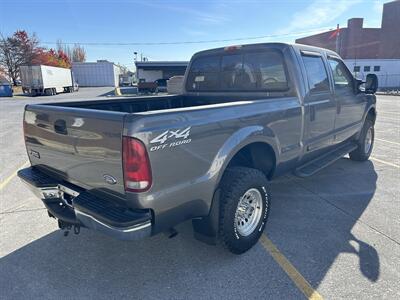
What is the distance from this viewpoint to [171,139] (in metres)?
2.19

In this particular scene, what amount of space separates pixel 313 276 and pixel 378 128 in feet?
31.0

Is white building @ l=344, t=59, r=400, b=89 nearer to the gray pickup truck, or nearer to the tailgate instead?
the gray pickup truck

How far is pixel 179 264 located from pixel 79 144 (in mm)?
1487

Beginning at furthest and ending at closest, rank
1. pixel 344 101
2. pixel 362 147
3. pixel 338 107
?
pixel 362 147 < pixel 344 101 < pixel 338 107

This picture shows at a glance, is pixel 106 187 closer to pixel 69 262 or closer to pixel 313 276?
pixel 69 262

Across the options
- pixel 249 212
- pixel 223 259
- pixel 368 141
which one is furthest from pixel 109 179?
pixel 368 141

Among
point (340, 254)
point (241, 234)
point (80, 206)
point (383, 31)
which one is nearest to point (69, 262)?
point (80, 206)

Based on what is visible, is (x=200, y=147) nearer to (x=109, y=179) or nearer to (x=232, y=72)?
(x=109, y=179)

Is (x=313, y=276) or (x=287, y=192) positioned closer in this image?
(x=313, y=276)

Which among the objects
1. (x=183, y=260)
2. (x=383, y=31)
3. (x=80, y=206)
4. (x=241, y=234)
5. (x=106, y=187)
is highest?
(x=383, y=31)

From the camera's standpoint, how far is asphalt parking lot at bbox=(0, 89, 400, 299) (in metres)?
2.54

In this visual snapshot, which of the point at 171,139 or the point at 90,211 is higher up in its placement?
the point at 171,139

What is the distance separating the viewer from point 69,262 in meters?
2.94

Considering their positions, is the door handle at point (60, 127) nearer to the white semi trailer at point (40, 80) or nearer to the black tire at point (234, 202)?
the black tire at point (234, 202)
